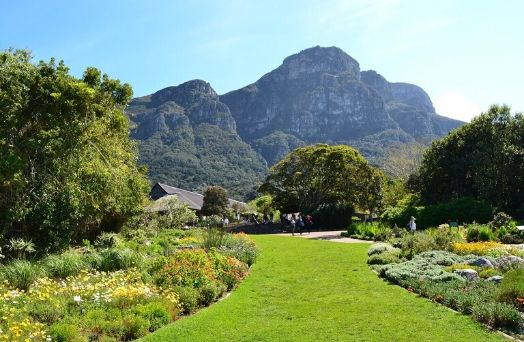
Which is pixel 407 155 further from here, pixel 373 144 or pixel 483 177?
pixel 373 144

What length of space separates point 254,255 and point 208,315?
7991mm

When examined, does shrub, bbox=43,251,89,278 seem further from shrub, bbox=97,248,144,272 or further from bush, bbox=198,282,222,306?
bush, bbox=198,282,222,306

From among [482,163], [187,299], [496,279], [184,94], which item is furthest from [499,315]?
[184,94]

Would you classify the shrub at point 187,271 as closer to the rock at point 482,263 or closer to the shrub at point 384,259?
the shrub at point 384,259

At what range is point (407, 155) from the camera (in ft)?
258

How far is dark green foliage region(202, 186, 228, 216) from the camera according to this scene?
49.6 meters

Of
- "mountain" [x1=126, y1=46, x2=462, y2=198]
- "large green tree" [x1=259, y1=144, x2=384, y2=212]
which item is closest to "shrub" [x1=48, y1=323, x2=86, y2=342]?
"large green tree" [x1=259, y1=144, x2=384, y2=212]

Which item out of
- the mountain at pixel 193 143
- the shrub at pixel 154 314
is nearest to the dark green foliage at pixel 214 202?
the shrub at pixel 154 314

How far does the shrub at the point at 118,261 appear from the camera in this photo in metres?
13.1

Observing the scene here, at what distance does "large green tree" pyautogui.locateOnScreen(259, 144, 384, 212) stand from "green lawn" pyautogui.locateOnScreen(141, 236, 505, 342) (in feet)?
87.6

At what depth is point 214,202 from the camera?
163ft

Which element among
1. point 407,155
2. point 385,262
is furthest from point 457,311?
point 407,155

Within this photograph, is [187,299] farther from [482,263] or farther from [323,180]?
[323,180]

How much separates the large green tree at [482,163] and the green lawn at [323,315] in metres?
29.5
